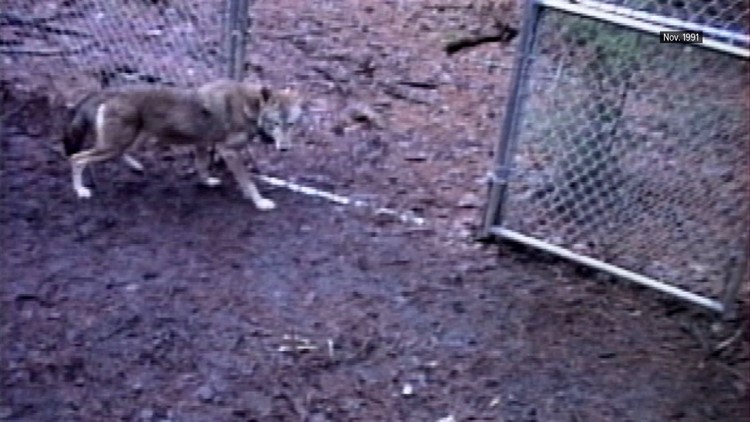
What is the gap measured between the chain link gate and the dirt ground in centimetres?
15

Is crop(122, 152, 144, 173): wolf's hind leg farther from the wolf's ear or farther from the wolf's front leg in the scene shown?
the wolf's ear

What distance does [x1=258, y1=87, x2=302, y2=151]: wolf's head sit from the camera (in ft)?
17.4

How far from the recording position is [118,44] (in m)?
6.59

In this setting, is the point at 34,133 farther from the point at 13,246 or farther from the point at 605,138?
the point at 605,138

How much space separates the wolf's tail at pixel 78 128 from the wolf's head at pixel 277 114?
765mm

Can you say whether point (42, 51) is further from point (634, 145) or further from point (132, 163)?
point (634, 145)

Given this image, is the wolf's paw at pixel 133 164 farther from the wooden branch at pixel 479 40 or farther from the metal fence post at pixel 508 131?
the wooden branch at pixel 479 40

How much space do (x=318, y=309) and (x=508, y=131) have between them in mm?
1107

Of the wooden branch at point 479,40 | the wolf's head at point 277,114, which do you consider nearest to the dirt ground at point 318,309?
the wolf's head at point 277,114

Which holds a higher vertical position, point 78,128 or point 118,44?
point 118,44

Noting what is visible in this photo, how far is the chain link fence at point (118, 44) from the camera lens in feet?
20.2

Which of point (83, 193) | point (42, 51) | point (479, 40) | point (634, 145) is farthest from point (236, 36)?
point (479, 40)

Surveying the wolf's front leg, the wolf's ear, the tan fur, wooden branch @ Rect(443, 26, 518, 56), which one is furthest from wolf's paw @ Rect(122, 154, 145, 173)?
wooden branch @ Rect(443, 26, 518, 56)

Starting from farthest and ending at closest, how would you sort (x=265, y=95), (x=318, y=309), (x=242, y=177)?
(x=242, y=177) < (x=265, y=95) < (x=318, y=309)
